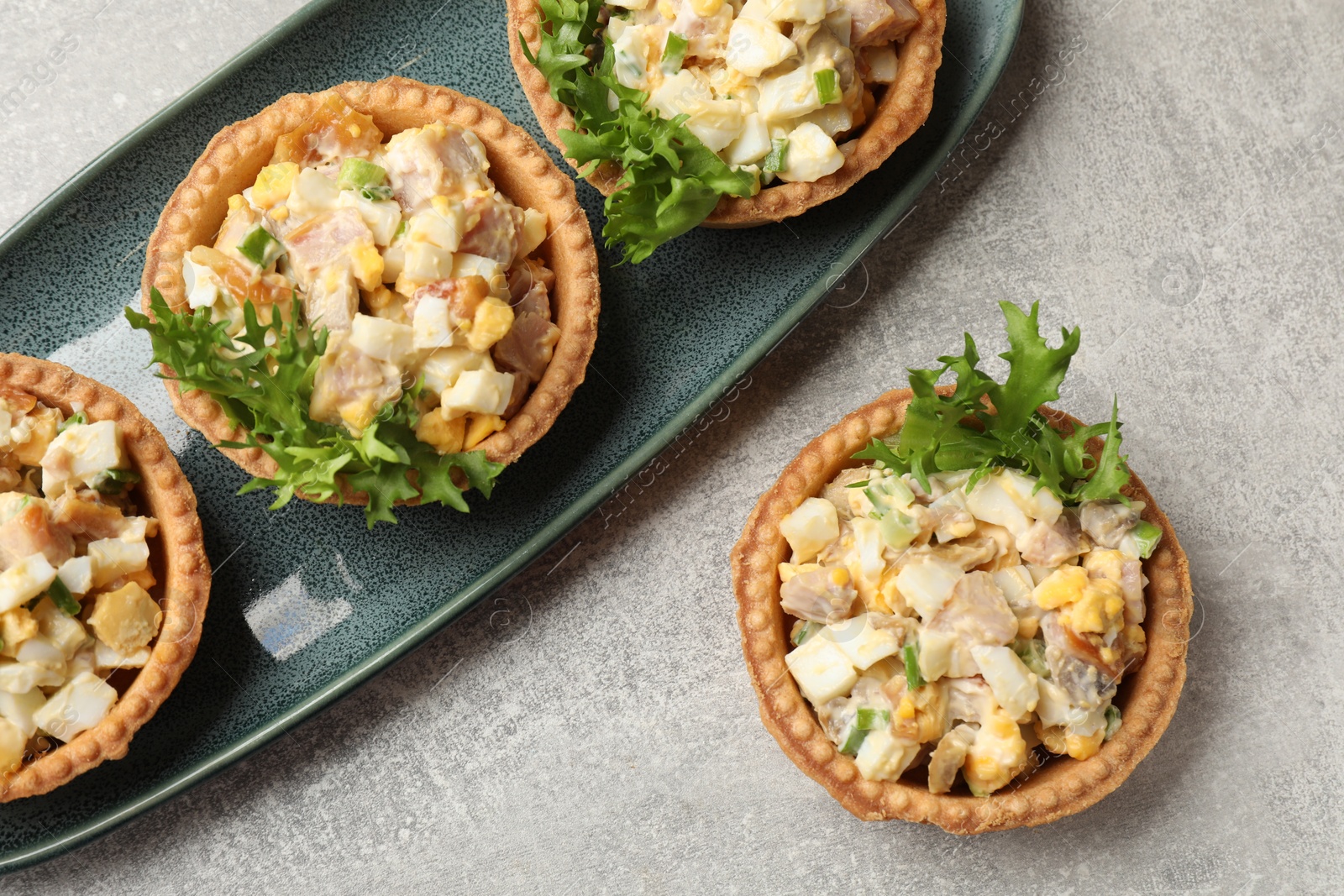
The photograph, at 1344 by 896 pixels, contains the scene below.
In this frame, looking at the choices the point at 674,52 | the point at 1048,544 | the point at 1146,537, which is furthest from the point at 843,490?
the point at 674,52

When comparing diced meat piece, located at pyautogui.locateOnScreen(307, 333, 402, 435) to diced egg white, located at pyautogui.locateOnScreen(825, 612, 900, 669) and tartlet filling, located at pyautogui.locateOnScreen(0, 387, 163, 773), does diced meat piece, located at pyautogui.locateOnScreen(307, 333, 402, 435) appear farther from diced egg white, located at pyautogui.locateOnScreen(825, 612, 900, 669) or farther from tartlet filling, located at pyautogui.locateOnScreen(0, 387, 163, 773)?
diced egg white, located at pyautogui.locateOnScreen(825, 612, 900, 669)

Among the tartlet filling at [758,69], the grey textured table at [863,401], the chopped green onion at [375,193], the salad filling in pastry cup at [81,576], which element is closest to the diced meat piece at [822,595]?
the grey textured table at [863,401]

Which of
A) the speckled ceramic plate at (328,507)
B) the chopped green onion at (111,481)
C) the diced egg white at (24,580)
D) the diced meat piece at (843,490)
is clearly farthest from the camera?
the speckled ceramic plate at (328,507)

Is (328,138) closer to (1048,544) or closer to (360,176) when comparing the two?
(360,176)

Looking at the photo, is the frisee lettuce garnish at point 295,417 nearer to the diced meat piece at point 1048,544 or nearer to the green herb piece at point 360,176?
the green herb piece at point 360,176

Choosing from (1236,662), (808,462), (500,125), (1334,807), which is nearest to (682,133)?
(500,125)

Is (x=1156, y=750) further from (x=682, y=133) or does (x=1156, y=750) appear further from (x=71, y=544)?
(x=71, y=544)

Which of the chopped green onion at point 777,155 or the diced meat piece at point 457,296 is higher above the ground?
the diced meat piece at point 457,296

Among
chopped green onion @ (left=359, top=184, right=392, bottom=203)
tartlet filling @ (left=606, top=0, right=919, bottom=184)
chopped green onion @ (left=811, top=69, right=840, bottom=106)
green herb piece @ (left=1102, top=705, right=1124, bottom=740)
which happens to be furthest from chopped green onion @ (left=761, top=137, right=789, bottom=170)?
green herb piece @ (left=1102, top=705, right=1124, bottom=740)
